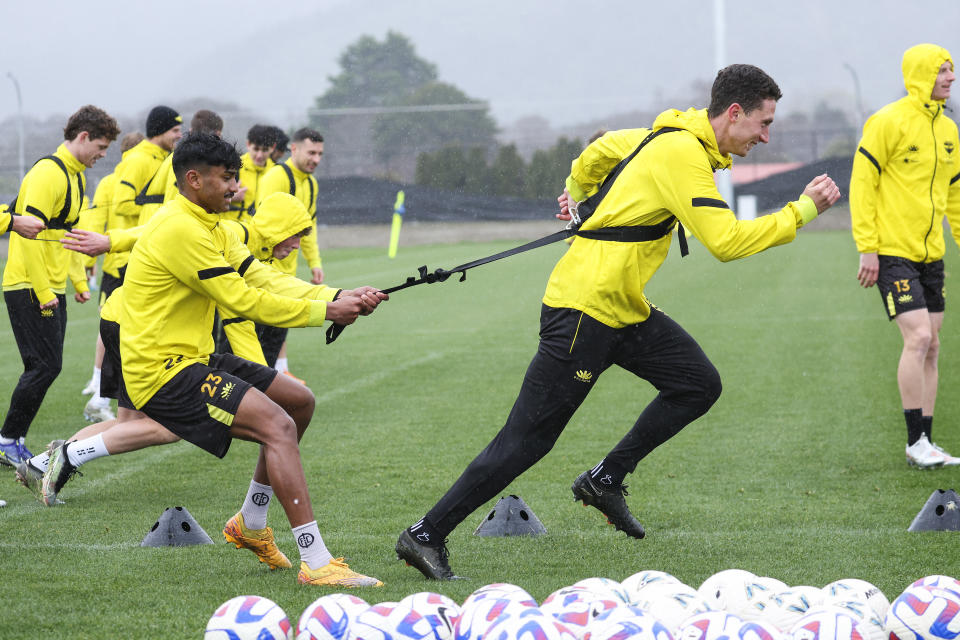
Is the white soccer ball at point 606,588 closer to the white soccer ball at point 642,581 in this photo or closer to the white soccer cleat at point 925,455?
the white soccer ball at point 642,581

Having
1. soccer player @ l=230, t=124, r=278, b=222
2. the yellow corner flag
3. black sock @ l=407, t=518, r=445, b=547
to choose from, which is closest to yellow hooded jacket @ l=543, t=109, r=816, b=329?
black sock @ l=407, t=518, r=445, b=547

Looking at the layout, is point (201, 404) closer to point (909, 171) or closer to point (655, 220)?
point (655, 220)

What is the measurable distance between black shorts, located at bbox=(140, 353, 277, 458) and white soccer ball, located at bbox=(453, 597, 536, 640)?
1566mm

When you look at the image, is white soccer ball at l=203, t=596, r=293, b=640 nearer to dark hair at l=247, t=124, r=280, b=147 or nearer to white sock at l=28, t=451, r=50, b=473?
white sock at l=28, t=451, r=50, b=473

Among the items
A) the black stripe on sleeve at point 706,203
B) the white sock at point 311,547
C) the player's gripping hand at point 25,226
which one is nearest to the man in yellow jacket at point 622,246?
the black stripe on sleeve at point 706,203

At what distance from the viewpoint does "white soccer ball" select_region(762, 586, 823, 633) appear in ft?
12.5

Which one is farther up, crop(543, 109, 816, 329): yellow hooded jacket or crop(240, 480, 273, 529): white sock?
crop(543, 109, 816, 329): yellow hooded jacket

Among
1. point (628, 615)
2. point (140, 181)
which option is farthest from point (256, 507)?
point (140, 181)

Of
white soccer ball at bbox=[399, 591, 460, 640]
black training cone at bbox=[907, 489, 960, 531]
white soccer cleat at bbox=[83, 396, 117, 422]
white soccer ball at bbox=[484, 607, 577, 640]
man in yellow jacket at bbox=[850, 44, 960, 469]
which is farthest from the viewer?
white soccer cleat at bbox=[83, 396, 117, 422]

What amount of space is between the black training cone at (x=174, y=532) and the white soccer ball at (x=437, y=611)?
199 cm

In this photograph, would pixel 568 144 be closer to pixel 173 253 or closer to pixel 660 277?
pixel 660 277

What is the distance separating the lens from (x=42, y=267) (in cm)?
766

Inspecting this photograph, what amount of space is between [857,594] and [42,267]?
5.77m

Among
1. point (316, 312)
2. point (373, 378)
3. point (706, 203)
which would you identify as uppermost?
point (706, 203)
